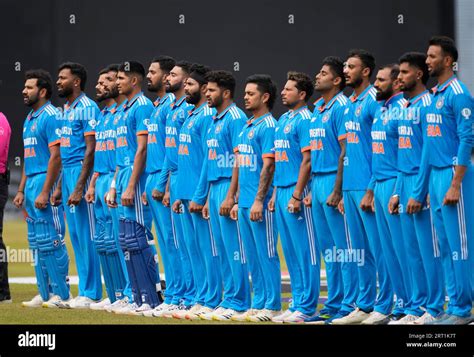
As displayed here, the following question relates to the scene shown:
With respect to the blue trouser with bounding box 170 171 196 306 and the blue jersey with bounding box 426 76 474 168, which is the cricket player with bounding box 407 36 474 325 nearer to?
the blue jersey with bounding box 426 76 474 168

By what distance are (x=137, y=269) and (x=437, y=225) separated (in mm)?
3408

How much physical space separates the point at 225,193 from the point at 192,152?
1.98 ft

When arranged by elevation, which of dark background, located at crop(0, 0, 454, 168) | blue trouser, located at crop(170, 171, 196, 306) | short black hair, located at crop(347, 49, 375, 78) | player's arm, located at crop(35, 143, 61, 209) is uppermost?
dark background, located at crop(0, 0, 454, 168)

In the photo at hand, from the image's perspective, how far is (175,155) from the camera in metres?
12.3

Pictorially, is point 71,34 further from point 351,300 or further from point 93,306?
point 351,300

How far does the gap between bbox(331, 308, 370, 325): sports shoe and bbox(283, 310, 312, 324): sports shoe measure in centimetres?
36

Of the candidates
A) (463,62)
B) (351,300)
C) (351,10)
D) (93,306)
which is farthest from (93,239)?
(351,10)

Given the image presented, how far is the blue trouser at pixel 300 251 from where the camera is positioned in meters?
11.1

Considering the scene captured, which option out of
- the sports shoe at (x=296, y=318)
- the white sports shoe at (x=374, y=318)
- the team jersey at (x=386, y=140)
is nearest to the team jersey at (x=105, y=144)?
the sports shoe at (x=296, y=318)

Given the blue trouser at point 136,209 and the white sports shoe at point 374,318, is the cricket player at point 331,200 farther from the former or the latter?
the blue trouser at point 136,209

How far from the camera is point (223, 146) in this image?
1178 centimetres

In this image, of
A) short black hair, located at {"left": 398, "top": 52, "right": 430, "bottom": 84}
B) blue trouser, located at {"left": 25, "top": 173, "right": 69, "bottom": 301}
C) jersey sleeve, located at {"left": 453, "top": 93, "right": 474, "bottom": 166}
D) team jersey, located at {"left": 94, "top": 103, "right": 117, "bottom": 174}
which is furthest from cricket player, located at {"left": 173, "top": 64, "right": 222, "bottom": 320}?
jersey sleeve, located at {"left": 453, "top": 93, "right": 474, "bottom": 166}

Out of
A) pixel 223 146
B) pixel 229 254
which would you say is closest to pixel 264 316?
pixel 229 254

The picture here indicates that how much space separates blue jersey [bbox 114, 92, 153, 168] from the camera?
41.7 feet
